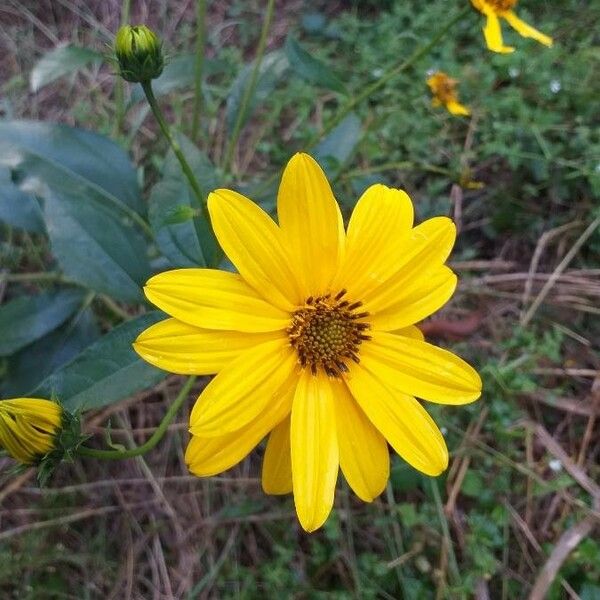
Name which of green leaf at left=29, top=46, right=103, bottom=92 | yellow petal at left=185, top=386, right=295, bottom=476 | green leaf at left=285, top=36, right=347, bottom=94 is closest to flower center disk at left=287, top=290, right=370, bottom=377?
yellow petal at left=185, top=386, right=295, bottom=476

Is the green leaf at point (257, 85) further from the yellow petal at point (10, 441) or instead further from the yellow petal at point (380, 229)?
the yellow petal at point (10, 441)

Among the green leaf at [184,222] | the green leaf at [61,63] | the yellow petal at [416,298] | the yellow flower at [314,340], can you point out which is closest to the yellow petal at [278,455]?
the yellow flower at [314,340]

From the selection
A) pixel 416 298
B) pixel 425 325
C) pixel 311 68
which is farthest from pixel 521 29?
pixel 416 298

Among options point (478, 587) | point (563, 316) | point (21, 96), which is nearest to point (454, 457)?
point (478, 587)

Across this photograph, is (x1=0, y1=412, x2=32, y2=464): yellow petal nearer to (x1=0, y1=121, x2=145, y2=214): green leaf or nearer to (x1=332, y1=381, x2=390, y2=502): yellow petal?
(x1=332, y1=381, x2=390, y2=502): yellow petal

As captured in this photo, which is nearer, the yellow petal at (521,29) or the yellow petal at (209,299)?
the yellow petal at (209,299)
